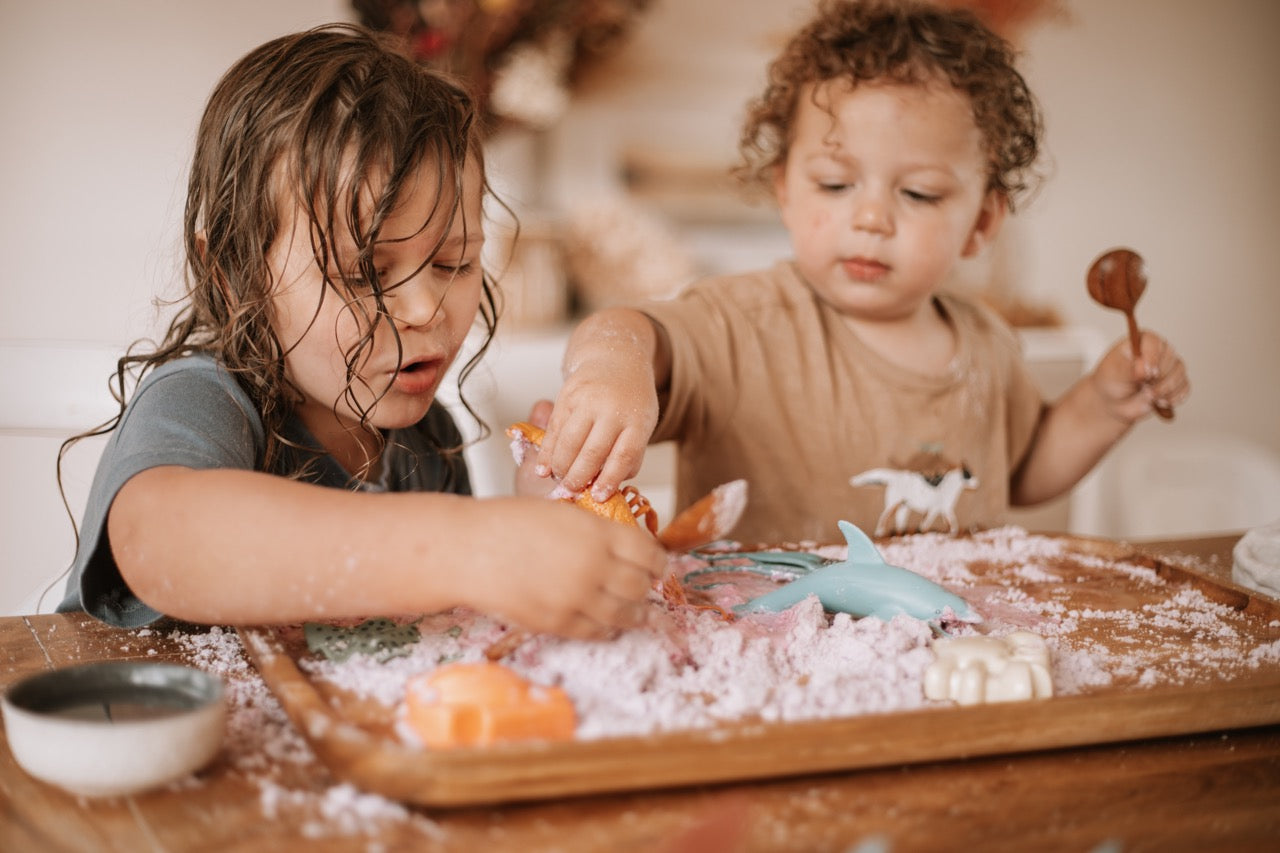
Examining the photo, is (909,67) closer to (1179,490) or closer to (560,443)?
(560,443)

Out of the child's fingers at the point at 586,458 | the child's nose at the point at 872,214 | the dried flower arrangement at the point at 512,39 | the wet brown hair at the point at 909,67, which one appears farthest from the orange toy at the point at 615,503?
the dried flower arrangement at the point at 512,39

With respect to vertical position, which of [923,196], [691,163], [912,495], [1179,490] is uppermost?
[691,163]

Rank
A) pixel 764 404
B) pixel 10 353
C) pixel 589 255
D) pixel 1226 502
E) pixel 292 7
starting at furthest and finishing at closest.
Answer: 1. pixel 589 255
2. pixel 292 7
3. pixel 1226 502
4. pixel 764 404
5. pixel 10 353

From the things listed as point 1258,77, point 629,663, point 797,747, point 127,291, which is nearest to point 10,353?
point 629,663

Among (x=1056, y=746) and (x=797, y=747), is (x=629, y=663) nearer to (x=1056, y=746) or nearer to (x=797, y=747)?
(x=797, y=747)

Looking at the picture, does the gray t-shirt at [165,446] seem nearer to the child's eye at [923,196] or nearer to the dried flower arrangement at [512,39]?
the child's eye at [923,196]

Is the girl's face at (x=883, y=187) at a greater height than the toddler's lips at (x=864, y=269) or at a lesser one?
greater

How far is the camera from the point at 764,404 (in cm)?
132

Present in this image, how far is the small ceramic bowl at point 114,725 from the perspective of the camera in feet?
1.62

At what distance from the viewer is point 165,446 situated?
2.32ft

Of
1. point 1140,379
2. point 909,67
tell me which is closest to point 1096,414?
point 1140,379

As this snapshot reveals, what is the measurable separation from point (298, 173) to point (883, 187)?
68cm

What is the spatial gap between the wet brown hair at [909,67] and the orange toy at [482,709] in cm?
95

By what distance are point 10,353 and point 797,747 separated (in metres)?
1.03
